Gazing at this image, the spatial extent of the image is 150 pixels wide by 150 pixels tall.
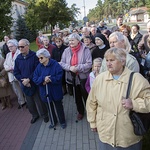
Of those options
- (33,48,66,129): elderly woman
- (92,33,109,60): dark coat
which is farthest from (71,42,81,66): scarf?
(92,33,109,60): dark coat

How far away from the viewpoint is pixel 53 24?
29969 mm

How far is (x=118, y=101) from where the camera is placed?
2.35 metres

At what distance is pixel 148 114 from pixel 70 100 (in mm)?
3908

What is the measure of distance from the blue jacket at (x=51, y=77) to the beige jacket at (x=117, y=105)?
165cm

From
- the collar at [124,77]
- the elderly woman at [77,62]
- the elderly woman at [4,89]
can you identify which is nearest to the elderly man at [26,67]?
the elderly woman at [77,62]

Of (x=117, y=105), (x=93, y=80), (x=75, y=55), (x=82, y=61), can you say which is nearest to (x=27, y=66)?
(x=75, y=55)

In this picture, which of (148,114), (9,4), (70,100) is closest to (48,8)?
(9,4)

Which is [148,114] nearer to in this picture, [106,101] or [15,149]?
[106,101]

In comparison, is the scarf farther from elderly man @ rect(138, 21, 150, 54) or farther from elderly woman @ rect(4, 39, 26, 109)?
elderly woman @ rect(4, 39, 26, 109)

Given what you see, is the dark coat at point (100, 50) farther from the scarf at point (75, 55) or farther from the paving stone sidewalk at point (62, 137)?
the paving stone sidewalk at point (62, 137)

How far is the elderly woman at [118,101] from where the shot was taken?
7.47 feet

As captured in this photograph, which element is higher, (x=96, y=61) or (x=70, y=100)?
(x=96, y=61)

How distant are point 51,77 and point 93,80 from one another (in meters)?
0.90

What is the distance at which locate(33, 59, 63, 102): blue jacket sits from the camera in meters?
4.13
